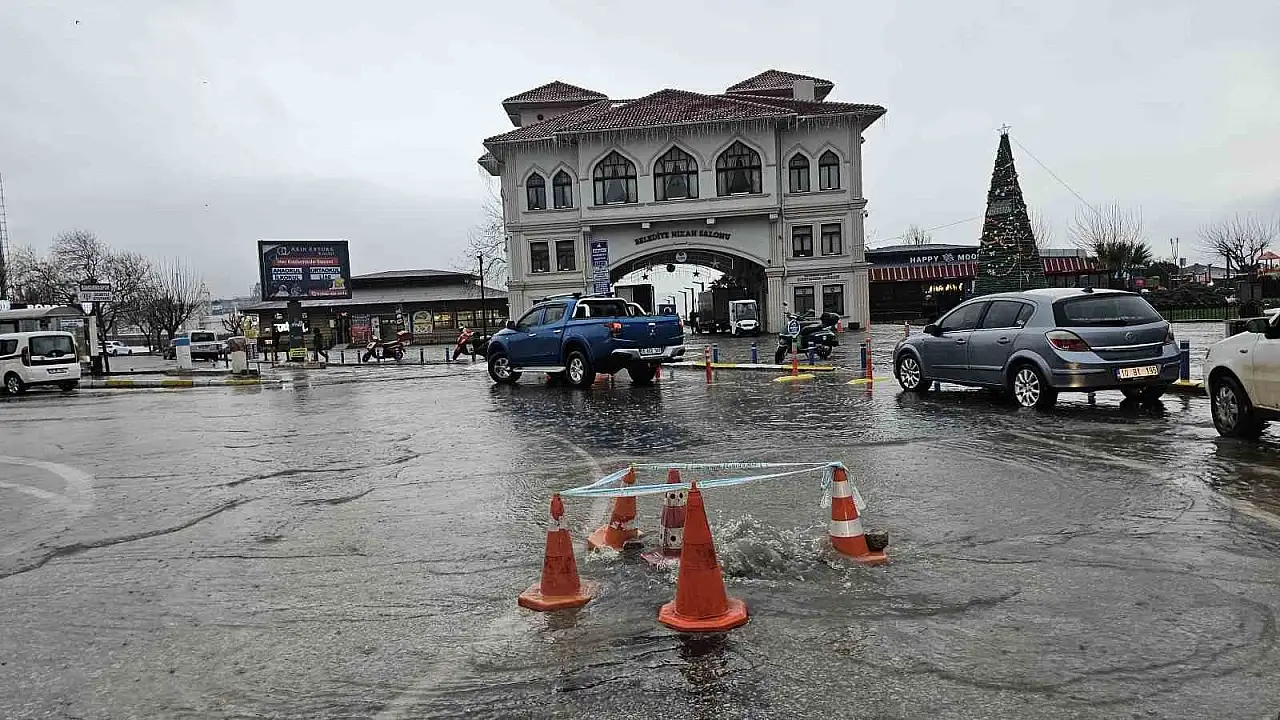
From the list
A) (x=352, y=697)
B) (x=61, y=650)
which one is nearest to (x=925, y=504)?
(x=352, y=697)

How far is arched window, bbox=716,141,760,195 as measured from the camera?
51.1 metres

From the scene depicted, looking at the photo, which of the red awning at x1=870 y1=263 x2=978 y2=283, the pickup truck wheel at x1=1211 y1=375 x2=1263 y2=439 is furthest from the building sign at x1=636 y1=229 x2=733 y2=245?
the pickup truck wheel at x1=1211 y1=375 x2=1263 y2=439

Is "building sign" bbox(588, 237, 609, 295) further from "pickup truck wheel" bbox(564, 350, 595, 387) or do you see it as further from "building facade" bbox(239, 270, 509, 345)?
"building facade" bbox(239, 270, 509, 345)

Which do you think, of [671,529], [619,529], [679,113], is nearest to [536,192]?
[679,113]

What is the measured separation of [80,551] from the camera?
643 cm

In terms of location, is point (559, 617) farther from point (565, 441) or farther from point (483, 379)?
point (483, 379)

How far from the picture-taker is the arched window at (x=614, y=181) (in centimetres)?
5184

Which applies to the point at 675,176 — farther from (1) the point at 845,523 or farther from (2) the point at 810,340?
(1) the point at 845,523

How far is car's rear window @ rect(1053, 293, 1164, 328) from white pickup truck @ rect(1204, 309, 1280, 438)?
7.45 feet

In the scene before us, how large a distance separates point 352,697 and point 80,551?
3867 mm

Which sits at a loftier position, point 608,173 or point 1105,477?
point 608,173

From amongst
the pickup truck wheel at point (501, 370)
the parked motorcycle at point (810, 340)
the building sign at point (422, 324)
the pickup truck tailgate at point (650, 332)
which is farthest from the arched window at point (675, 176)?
the pickup truck tailgate at point (650, 332)

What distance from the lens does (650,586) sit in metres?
5.02

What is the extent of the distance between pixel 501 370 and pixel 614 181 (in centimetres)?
3269
